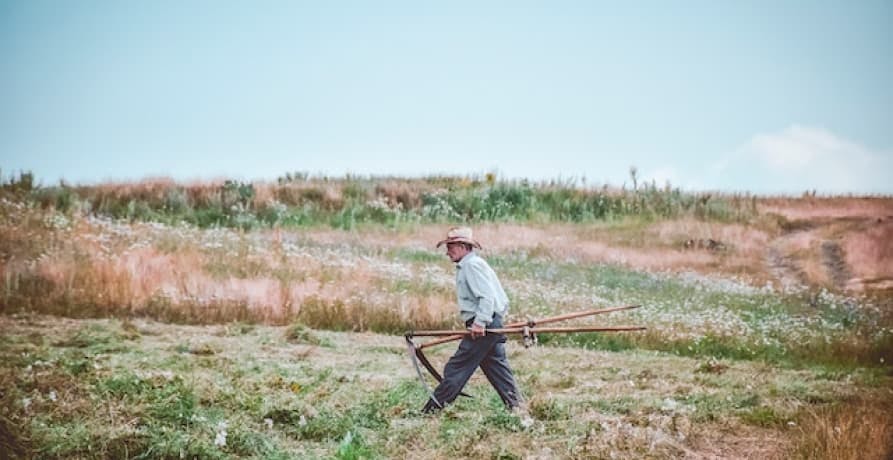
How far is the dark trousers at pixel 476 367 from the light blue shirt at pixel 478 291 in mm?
113

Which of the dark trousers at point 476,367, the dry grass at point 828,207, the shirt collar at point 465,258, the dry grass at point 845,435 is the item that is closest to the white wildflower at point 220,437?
the dark trousers at point 476,367

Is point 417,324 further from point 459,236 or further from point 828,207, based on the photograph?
point 828,207

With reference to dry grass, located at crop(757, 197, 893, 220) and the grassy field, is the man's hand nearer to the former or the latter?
the grassy field

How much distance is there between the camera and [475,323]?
552cm

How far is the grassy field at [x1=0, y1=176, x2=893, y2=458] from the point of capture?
17.6ft

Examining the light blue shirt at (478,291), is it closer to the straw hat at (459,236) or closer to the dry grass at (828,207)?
the straw hat at (459,236)

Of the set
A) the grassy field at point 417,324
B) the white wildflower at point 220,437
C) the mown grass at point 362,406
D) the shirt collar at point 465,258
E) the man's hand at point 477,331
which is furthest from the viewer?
the shirt collar at point 465,258

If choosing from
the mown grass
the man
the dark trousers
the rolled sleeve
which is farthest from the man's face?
the mown grass

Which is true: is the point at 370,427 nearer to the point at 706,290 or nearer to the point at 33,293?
the point at 33,293

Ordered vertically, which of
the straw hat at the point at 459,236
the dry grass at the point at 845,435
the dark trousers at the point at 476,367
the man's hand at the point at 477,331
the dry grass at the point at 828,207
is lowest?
the dry grass at the point at 845,435

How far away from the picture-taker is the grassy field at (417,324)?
537 cm

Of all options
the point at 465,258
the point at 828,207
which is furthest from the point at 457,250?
the point at 828,207

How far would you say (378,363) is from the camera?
26.4 feet

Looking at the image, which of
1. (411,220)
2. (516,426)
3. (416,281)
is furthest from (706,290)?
(516,426)
